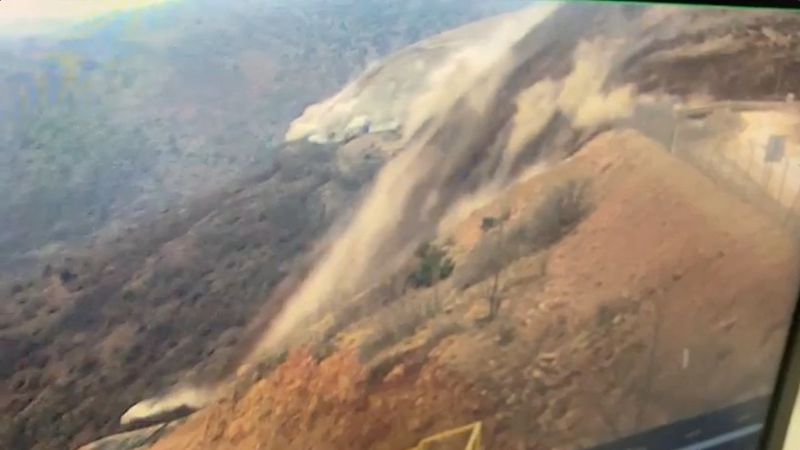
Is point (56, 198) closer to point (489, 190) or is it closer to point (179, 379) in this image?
point (179, 379)

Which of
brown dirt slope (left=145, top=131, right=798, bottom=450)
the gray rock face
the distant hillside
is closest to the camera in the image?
Result: the distant hillside

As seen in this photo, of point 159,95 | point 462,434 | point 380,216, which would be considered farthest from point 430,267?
point 159,95

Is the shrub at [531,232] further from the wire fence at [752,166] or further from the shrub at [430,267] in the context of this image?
the wire fence at [752,166]

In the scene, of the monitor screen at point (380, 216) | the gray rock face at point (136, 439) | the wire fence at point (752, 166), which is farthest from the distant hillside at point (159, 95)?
the wire fence at point (752, 166)

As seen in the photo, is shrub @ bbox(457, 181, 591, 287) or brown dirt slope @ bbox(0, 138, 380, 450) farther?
shrub @ bbox(457, 181, 591, 287)

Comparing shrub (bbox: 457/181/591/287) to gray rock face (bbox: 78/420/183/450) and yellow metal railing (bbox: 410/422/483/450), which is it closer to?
yellow metal railing (bbox: 410/422/483/450)

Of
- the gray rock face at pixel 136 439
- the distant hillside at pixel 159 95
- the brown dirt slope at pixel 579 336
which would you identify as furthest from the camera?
the brown dirt slope at pixel 579 336

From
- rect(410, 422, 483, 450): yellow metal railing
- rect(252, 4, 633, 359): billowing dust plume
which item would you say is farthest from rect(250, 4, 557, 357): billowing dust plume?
rect(410, 422, 483, 450): yellow metal railing
